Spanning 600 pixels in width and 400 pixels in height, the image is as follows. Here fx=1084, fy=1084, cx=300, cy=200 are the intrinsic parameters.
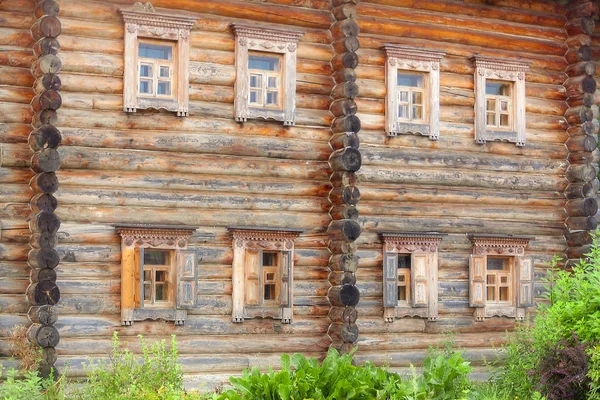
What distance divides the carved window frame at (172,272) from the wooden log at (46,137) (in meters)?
1.60

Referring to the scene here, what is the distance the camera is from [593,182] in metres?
20.5

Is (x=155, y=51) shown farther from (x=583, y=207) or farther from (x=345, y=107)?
(x=583, y=207)

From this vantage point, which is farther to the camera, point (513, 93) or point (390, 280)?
point (513, 93)

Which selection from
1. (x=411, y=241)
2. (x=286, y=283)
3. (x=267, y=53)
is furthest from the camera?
(x=411, y=241)

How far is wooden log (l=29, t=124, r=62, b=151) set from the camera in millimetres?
15805

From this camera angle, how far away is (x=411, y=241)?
18797 mm

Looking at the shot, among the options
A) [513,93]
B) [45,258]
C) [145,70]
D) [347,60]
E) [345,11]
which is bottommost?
[45,258]

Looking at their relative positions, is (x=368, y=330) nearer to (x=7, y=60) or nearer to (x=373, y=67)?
(x=373, y=67)

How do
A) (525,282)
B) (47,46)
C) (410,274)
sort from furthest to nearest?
(525,282)
(410,274)
(47,46)

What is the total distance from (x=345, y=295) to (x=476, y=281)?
2.87 metres

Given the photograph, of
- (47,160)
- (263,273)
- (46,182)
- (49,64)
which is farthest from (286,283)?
(49,64)

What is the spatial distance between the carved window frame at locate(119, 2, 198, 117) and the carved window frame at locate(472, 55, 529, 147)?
557cm

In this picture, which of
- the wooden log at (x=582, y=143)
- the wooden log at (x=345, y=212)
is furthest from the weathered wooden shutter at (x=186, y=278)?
the wooden log at (x=582, y=143)

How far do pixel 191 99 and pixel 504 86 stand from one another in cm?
628
